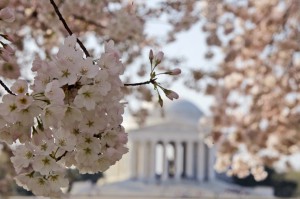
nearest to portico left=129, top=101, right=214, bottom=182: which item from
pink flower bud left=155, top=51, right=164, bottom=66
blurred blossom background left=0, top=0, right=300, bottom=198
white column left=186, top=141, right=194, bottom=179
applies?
white column left=186, top=141, right=194, bottom=179

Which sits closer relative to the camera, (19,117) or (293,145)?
(19,117)

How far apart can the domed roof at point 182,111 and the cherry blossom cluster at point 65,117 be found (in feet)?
183

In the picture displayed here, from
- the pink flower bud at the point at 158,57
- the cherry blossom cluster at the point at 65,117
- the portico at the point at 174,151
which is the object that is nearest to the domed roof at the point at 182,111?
the portico at the point at 174,151

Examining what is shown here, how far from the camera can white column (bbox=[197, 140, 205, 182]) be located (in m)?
62.2

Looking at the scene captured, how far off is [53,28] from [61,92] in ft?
14.5

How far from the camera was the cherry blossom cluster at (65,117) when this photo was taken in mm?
1889

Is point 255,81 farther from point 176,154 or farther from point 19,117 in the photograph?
point 176,154

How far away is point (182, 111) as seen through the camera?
5875 centimetres

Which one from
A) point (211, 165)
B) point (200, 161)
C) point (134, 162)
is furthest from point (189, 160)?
point (134, 162)

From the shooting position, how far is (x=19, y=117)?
191 cm

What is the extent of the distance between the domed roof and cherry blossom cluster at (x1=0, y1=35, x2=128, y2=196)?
55.8m

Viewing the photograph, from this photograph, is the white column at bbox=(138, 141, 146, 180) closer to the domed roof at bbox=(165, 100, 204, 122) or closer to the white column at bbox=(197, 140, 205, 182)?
the domed roof at bbox=(165, 100, 204, 122)

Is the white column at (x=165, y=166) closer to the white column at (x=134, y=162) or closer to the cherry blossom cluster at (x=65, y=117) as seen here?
the white column at (x=134, y=162)

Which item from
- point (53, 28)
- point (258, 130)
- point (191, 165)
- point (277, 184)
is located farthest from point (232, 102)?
point (277, 184)
